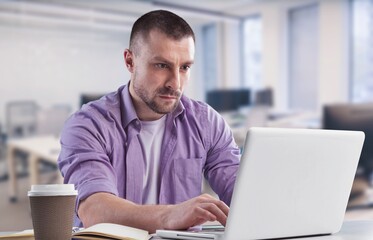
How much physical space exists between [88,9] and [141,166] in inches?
187

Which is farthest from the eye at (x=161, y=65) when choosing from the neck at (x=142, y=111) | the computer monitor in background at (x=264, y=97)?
the computer monitor in background at (x=264, y=97)

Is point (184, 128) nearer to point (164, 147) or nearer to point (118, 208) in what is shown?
point (164, 147)

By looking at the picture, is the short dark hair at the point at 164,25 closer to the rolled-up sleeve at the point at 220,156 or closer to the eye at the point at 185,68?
the eye at the point at 185,68

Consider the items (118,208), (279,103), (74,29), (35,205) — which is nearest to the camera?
(35,205)

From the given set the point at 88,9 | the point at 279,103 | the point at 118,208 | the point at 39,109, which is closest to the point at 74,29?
the point at 88,9

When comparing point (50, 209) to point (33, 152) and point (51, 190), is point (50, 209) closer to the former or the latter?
point (51, 190)

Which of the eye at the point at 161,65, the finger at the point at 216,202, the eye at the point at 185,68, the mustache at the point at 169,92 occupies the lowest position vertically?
the finger at the point at 216,202

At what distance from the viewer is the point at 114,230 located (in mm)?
1013

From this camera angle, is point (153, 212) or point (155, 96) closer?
point (153, 212)

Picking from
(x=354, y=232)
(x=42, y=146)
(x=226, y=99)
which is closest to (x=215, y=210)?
(x=354, y=232)

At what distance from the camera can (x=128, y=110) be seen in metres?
1.64

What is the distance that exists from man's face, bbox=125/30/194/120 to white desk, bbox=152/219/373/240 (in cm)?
63

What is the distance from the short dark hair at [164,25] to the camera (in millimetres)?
1560

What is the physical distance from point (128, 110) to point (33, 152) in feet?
8.54
